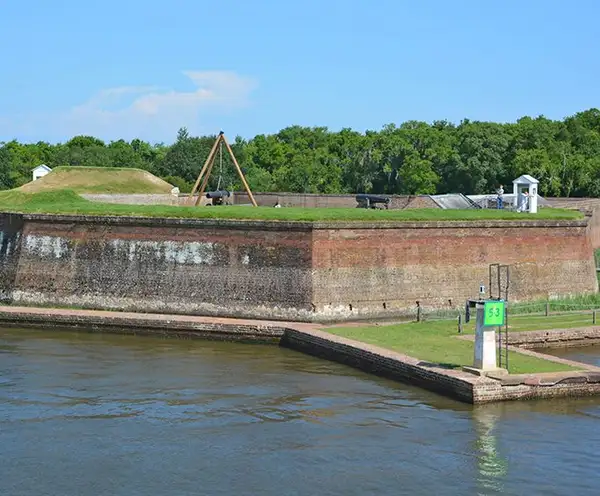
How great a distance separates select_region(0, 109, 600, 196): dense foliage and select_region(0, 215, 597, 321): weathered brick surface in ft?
62.0

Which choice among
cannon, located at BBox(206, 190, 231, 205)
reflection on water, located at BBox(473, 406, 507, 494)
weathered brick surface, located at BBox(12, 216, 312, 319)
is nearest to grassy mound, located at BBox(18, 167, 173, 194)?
cannon, located at BBox(206, 190, 231, 205)

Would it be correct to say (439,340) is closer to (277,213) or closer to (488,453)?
(488,453)

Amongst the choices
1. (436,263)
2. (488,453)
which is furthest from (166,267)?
(488,453)

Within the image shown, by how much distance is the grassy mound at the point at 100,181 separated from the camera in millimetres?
37062

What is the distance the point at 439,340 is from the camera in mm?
20016

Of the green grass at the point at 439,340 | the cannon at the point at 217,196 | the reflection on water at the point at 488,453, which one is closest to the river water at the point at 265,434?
the reflection on water at the point at 488,453

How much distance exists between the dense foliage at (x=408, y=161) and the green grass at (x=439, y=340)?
23159 mm

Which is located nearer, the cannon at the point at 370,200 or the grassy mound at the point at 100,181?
the cannon at the point at 370,200

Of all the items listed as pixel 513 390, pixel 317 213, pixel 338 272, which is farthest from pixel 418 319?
pixel 513 390

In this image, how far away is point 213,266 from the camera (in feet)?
78.6

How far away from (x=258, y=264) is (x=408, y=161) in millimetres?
26232

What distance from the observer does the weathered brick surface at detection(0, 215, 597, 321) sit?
76.8ft

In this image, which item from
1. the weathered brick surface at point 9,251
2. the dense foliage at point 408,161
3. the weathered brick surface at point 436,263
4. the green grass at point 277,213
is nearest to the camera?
the weathered brick surface at point 436,263

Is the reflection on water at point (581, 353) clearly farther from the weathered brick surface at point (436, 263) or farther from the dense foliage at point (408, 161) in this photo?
the dense foliage at point (408, 161)
